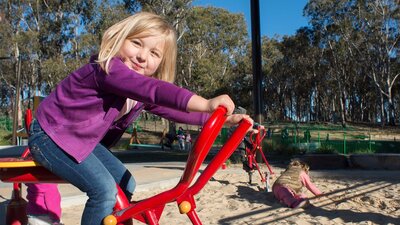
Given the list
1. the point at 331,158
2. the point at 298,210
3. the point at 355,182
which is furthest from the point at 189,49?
the point at 298,210

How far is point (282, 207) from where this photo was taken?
214 inches

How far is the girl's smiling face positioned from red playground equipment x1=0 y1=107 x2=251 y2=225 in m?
0.52

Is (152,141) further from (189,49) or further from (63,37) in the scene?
(63,37)

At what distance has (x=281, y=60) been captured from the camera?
4725cm

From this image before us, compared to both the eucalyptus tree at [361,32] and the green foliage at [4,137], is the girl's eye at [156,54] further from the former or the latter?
the eucalyptus tree at [361,32]

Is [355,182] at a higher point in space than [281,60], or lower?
lower

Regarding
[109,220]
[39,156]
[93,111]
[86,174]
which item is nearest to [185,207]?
[109,220]

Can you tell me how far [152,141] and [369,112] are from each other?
41498 millimetres

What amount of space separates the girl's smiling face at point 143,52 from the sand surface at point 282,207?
2.90 meters

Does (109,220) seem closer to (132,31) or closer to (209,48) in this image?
(132,31)

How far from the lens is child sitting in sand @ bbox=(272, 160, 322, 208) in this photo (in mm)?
5323

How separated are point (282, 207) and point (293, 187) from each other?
1.41 ft

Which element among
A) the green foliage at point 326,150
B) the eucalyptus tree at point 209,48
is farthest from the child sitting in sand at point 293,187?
the eucalyptus tree at point 209,48

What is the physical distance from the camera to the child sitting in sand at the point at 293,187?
5.32 m
